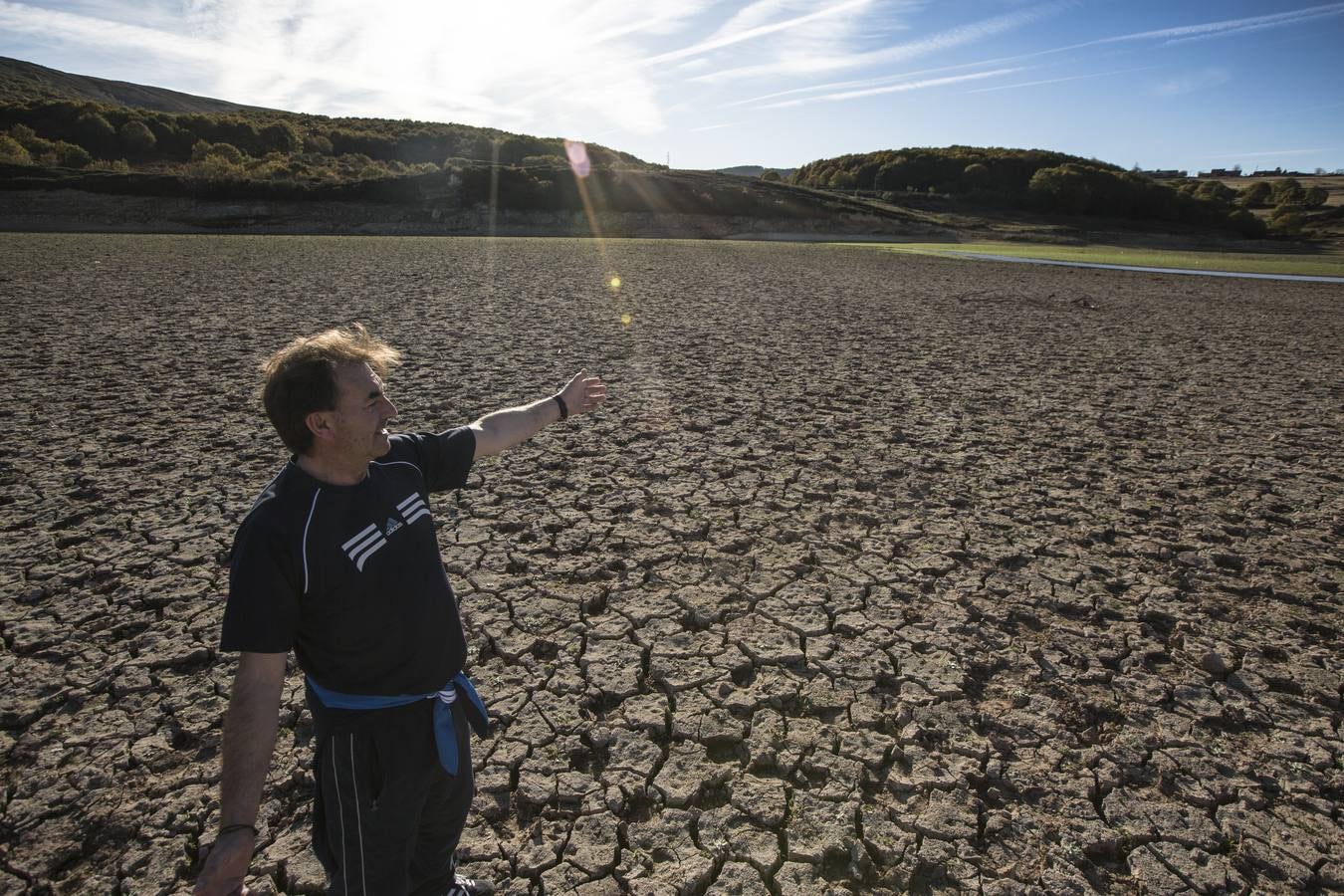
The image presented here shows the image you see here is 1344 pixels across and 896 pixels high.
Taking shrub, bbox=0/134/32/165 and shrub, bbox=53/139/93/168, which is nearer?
shrub, bbox=0/134/32/165

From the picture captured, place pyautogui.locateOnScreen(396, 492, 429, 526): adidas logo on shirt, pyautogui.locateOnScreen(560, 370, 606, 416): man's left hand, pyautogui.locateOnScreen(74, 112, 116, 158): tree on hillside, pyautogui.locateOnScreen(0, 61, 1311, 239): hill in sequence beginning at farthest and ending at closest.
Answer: pyautogui.locateOnScreen(74, 112, 116, 158): tree on hillside, pyautogui.locateOnScreen(0, 61, 1311, 239): hill, pyautogui.locateOnScreen(560, 370, 606, 416): man's left hand, pyautogui.locateOnScreen(396, 492, 429, 526): adidas logo on shirt

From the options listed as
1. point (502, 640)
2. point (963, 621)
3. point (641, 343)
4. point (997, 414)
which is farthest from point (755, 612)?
point (641, 343)

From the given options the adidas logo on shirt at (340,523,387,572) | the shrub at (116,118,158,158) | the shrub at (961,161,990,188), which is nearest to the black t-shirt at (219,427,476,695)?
the adidas logo on shirt at (340,523,387,572)

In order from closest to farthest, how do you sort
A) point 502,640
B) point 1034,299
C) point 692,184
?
point 502,640
point 1034,299
point 692,184

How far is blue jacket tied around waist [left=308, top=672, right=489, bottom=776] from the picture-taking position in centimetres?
208

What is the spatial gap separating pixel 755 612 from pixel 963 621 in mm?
1359

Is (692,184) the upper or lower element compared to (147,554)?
upper

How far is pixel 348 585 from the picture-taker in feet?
6.50

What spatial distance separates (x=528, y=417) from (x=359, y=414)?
0.99 m

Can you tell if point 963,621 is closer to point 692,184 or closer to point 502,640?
point 502,640

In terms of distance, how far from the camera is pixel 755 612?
4.64m

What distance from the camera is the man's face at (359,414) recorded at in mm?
2012

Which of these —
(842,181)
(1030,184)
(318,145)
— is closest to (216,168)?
(318,145)

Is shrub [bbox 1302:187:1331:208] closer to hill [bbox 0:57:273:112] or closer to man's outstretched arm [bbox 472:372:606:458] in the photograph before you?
man's outstretched arm [bbox 472:372:606:458]
